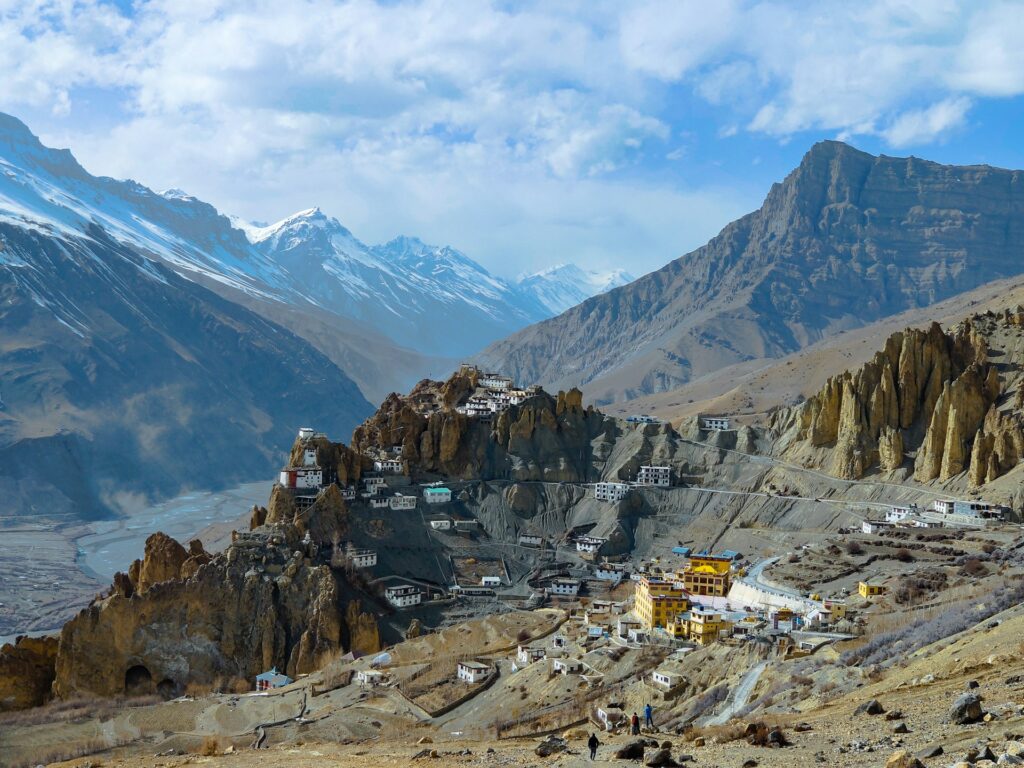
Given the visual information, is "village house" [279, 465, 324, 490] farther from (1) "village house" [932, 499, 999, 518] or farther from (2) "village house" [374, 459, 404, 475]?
(1) "village house" [932, 499, 999, 518]

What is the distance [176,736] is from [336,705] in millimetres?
9659

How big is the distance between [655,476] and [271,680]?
5028 centimetres

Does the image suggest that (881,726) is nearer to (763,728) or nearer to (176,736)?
(763,728)

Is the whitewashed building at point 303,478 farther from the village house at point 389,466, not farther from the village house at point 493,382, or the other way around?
the village house at point 493,382

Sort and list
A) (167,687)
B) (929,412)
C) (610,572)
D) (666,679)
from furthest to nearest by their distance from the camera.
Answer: (929,412), (610,572), (167,687), (666,679)

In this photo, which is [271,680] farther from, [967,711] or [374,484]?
[967,711]

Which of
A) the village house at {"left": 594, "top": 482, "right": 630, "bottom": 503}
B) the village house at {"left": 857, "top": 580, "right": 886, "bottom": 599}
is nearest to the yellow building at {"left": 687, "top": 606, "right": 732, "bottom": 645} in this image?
the village house at {"left": 857, "top": 580, "right": 886, "bottom": 599}

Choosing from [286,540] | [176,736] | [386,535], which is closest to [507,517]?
[386,535]

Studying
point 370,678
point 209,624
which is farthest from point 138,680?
point 370,678

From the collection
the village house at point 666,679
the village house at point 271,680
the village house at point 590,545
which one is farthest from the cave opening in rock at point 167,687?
the village house at point 666,679

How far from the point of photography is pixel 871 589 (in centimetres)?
7888

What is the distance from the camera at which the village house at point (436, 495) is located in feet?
383

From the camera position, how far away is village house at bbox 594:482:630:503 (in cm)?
11938

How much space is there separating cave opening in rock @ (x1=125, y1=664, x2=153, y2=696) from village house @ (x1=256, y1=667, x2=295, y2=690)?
9.43m
